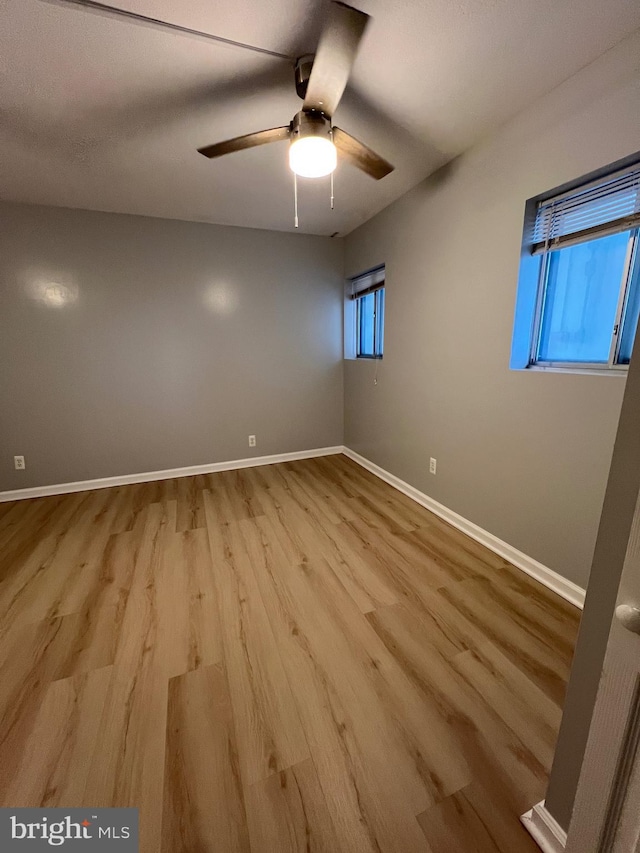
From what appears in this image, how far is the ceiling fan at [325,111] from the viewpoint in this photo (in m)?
1.17

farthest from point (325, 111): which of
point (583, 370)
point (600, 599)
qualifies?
point (600, 599)

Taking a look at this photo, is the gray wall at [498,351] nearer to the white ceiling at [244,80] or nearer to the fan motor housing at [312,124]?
the white ceiling at [244,80]

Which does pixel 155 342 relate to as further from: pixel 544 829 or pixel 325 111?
pixel 544 829

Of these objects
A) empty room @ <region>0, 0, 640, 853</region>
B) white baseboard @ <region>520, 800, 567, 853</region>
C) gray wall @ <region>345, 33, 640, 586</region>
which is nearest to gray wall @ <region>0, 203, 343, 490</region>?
empty room @ <region>0, 0, 640, 853</region>

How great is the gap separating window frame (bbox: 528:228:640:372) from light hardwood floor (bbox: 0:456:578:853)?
1.21m

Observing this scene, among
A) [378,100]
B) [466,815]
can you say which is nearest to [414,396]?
[378,100]

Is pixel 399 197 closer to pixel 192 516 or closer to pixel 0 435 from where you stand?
pixel 192 516

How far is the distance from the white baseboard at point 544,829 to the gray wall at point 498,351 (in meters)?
1.13

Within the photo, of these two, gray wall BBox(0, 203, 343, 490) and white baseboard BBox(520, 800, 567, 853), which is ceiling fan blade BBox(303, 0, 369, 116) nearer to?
gray wall BBox(0, 203, 343, 490)

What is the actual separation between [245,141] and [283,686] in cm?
239

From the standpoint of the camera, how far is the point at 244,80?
1577mm

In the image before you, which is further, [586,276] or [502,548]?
[502,548]

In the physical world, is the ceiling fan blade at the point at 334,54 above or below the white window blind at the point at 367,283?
above

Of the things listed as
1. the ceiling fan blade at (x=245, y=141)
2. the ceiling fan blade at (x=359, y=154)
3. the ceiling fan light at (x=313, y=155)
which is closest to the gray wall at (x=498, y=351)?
the ceiling fan blade at (x=359, y=154)
